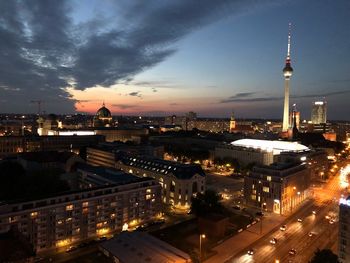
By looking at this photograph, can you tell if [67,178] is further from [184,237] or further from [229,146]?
[229,146]

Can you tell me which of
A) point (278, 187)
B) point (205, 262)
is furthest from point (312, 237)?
point (205, 262)

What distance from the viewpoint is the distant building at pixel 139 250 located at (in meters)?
44.3

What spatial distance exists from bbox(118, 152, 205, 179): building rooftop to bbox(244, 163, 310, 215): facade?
14766mm

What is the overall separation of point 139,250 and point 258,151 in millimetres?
96011

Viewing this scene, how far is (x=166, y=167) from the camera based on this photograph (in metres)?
83.1

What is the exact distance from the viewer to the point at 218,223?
56938 mm

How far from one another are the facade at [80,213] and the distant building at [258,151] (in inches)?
2997

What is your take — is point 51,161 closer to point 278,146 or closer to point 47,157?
point 47,157

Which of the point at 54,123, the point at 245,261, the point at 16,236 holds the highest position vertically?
the point at 54,123

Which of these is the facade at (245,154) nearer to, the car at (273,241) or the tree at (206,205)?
the tree at (206,205)

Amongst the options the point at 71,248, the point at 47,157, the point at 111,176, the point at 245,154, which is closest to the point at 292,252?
the point at 71,248

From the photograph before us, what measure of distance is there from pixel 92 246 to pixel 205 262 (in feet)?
68.4

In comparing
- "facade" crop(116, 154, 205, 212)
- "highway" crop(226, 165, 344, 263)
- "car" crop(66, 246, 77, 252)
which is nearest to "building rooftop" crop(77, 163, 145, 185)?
"facade" crop(116, 154, 205, 212)

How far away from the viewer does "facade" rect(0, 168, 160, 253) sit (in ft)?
160
